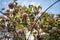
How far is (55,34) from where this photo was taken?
7.25m

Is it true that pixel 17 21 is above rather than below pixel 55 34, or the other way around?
above

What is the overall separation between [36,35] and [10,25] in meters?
1.04

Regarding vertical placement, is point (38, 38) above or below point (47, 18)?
below

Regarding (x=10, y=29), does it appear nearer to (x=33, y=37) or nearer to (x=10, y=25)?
(x=10, y=25)

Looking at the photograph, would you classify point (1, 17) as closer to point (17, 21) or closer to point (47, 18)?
point (17, 21)

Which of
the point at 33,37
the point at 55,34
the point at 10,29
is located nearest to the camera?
the point at 55,34

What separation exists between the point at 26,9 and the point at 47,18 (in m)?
0.92

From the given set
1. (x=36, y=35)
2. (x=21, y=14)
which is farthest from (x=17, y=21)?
(x=36, y=35)

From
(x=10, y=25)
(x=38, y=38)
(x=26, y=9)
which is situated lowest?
(x=38, y=38)

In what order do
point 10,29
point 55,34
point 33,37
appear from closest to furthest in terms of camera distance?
point 55,34 < point 10,29 < point 33,37

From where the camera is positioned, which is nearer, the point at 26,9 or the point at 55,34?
the point at 55,34

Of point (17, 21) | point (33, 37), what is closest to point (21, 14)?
point (17, 21)

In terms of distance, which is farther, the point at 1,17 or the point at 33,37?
the point at 33,37

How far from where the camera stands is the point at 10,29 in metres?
7.86
